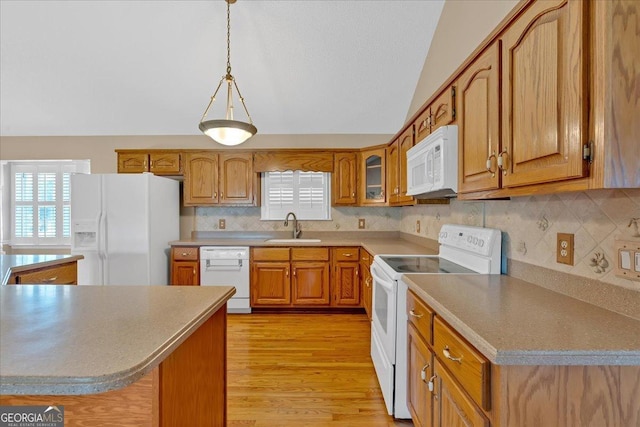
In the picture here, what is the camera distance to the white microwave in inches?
68.4

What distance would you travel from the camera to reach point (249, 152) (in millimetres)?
3963

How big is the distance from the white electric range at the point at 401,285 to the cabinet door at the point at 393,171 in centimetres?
95

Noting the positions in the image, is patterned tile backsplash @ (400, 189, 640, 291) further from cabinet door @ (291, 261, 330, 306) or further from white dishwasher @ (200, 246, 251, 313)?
white dishwasher @ (200, 246, 251, 313)

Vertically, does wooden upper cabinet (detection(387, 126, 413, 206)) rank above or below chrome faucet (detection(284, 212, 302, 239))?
above

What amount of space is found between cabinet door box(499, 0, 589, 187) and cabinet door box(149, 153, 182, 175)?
12.1 feet

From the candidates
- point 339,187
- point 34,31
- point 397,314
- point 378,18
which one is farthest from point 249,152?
point 397,314

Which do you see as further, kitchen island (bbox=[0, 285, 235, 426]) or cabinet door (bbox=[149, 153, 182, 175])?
cabinet door (bbox=[149, 153, 182, 175])

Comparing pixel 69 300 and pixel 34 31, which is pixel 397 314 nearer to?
pixel 69 300

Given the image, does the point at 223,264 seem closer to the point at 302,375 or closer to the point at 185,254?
the point at 185,254

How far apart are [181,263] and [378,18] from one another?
3331 millimetres

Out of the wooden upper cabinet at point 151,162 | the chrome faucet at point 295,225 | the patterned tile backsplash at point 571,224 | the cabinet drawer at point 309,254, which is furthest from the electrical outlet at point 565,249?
the wooden upper cabinet at point 151,162

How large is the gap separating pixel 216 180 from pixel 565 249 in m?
3.55

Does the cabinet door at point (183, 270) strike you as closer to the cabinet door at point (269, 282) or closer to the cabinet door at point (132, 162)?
the cabinet door at point (269, 282)

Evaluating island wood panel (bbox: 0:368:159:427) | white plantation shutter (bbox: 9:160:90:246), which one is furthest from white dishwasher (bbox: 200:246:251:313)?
island wood panel (bbox: 0:368:159:427)
